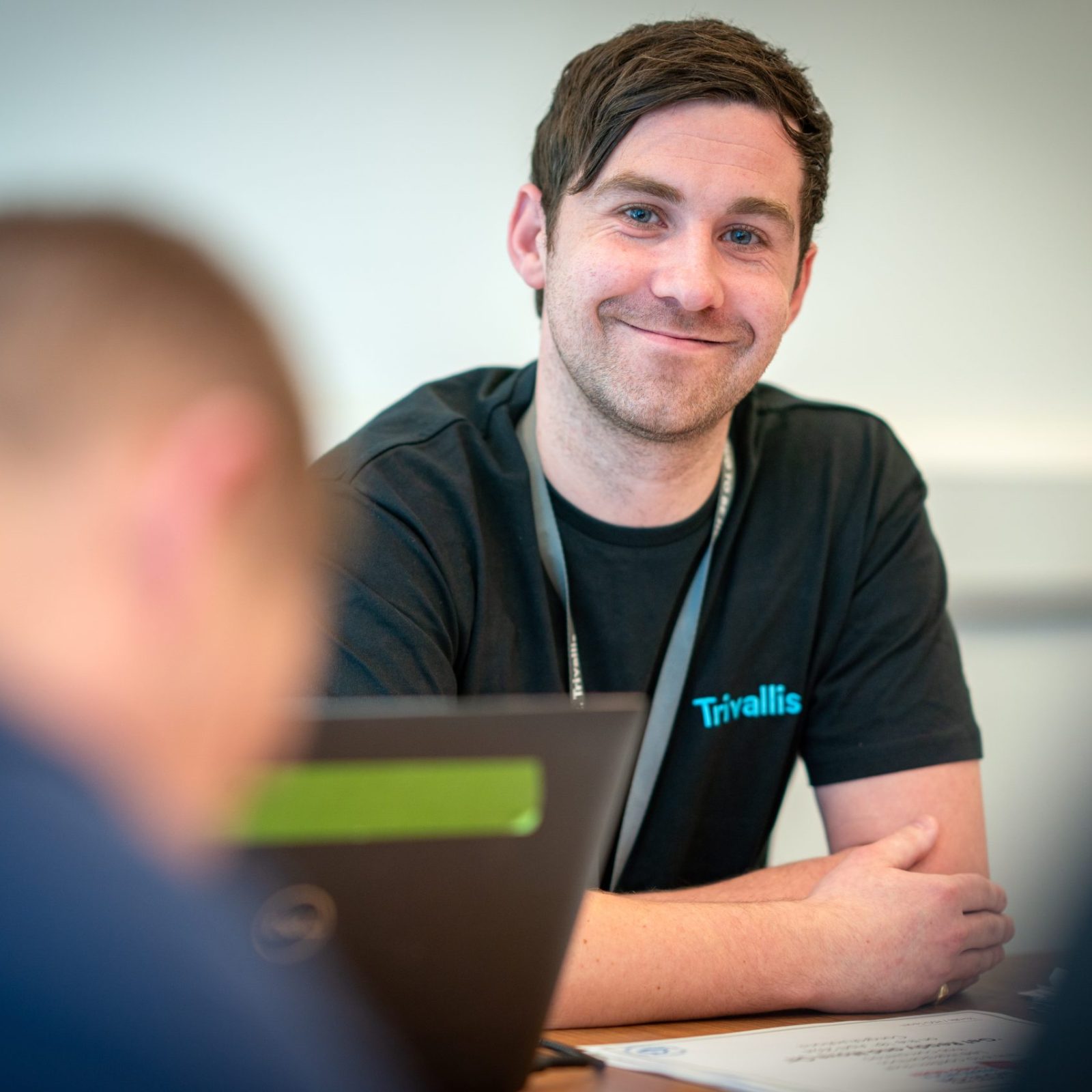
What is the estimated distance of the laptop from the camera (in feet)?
1.84

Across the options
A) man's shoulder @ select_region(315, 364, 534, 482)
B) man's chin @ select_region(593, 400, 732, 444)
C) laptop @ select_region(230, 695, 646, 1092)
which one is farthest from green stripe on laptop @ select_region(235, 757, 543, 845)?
man's chin @ select_region(593, 400, 732, 444)

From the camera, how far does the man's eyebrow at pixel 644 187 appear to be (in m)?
1.50

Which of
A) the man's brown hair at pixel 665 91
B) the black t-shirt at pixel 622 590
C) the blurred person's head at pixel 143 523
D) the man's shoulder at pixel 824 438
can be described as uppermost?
the man's brown hair at pixel 665 91

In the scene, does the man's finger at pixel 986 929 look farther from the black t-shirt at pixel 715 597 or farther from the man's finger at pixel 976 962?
the black t-shirt at pixel 715 597

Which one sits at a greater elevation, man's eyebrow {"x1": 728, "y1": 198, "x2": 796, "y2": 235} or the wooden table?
man's eyebrow {"x1": 728, "y1": 198, "x2": 796, "y2": 235}

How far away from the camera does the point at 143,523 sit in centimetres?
50

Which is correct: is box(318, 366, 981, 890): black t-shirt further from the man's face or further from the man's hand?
the man's hand

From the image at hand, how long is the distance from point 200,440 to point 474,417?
1075 mm

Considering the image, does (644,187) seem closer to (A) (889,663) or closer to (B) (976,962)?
(A) (889,663)

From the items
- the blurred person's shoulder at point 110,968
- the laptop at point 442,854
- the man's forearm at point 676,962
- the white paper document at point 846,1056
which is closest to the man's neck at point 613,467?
the man's forearm at point 676,962

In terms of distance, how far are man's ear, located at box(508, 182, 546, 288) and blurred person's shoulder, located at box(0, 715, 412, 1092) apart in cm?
129

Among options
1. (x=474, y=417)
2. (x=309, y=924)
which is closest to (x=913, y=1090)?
(x=309, y=924)

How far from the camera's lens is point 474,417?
158 centimetres

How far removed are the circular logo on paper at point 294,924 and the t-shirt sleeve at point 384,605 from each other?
0.63 metres
